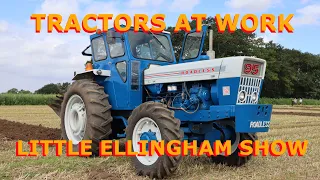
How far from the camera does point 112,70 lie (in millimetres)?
7820

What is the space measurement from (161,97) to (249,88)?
1.79m

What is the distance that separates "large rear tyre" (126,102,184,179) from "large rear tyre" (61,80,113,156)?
921mm

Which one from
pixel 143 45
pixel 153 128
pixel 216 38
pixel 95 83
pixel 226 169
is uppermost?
pixel 216 38

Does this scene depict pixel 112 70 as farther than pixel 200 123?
Yes

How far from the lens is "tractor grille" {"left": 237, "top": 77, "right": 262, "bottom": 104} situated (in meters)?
6.13

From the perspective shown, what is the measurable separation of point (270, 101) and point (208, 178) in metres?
52.2

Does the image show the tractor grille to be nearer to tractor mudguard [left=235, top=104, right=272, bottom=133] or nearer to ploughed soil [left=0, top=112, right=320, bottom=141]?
tractor mudguard [left=235, top=104, right=272, bottom=133]

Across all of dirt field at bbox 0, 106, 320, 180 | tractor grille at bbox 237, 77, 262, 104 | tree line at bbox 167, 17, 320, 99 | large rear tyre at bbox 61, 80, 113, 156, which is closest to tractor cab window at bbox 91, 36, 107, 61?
large rear tyre at bbox 61, 80, 113, 156

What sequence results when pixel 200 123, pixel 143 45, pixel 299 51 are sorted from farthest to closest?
pixel 299 51 < pixel 143 45 < pixel 200 123

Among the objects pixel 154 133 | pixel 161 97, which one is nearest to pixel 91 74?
pixel 161 97

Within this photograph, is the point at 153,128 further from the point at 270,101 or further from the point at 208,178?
the point at 270,101

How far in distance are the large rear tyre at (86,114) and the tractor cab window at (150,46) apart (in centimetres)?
109

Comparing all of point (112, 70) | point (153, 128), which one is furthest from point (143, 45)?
point (153, 128)

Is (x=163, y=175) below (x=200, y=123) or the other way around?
below
